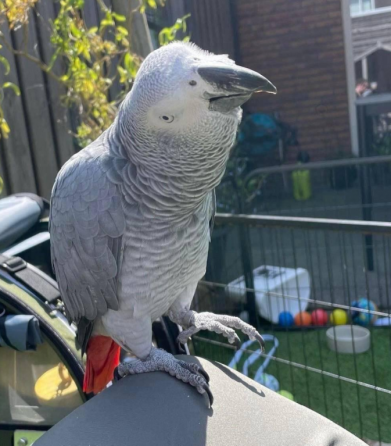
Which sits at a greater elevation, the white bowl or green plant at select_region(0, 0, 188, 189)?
green plant at select_region(0, 0, 188, 189)

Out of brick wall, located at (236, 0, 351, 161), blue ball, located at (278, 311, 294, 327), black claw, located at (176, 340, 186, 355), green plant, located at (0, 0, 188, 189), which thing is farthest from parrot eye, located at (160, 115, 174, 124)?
brick wall, located at (236, 0, 351, 161)

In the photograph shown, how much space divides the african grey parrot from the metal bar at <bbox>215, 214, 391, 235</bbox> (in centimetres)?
39

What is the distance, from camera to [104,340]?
3.17ft

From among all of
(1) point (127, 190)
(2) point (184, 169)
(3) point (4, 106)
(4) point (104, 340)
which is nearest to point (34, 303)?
(4) point (104, 340)

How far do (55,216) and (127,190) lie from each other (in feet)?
0.50

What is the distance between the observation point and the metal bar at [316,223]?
115 cm

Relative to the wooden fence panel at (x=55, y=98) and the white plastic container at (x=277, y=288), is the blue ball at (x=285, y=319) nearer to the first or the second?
the white plastic container at (x=277, y=288)

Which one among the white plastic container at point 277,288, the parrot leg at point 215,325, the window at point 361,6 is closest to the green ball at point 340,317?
the white plastic container at point 277,288

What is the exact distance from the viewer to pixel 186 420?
27.6 inches

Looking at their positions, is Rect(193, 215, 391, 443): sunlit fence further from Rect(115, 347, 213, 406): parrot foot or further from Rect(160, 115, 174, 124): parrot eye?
Rect(160, 115, 174, 124): parrot eye

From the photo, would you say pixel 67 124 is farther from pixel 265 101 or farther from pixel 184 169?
pixel 265 101

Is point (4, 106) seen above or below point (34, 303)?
above

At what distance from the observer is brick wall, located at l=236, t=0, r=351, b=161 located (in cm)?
362

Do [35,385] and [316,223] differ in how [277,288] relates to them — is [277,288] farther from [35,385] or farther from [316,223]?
[35,385]
